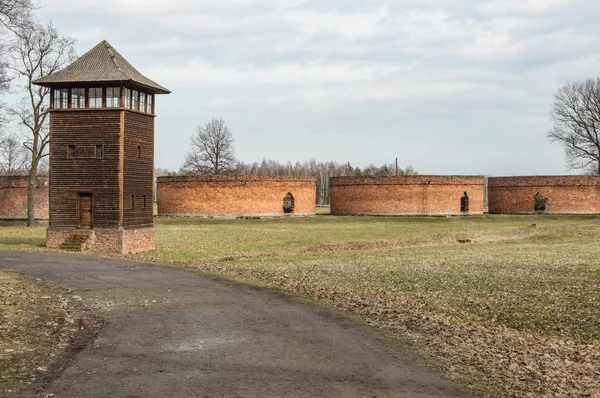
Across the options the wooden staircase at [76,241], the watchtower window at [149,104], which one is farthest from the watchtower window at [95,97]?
the wooden staircase at [76,241]

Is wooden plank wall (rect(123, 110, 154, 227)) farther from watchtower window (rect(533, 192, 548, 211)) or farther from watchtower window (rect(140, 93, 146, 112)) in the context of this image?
watchtower window (rect(533, 192, 548, 211))

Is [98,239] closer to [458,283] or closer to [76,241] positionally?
[76,241]

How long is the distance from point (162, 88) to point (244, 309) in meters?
18.1

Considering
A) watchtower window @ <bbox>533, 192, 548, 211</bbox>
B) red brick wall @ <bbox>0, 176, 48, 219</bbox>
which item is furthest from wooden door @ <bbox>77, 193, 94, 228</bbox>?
watchtower window @ <bbox>533, 192, 548, 211</bbox>

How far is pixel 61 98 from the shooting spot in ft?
91.1

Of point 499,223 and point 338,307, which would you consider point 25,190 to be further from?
point 338,307

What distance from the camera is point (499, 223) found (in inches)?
1891

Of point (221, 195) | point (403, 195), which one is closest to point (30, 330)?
point (221, 195)

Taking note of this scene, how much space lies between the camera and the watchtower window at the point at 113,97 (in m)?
27.1

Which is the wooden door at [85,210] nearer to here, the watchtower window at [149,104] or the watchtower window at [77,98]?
the watchtower window at [77,98]

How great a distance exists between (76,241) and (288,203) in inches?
1139

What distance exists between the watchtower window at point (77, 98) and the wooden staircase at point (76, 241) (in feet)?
18.7

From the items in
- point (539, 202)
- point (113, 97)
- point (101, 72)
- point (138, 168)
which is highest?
point (101, 72)

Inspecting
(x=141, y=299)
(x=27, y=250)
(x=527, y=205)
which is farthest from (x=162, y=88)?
(x=527, y=205)
